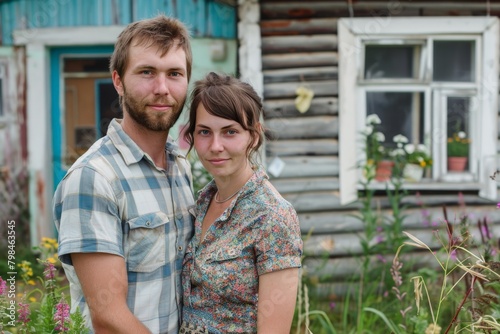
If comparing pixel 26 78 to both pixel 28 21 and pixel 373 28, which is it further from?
pixel 373 28

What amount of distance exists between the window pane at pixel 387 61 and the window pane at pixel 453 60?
28cm

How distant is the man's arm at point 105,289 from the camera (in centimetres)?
212

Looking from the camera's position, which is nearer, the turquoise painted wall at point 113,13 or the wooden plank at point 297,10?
the wooden plank at point 297,10

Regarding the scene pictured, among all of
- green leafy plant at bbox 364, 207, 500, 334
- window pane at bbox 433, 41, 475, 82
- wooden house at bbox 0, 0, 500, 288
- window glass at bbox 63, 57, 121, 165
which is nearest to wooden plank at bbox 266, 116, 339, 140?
wooden house at bbox 0, 0, 500, 288

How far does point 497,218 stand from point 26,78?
4.90 meters

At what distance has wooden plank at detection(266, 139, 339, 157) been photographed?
5.98m

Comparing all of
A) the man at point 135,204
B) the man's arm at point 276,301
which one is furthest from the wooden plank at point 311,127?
the man's arm at point 276,301

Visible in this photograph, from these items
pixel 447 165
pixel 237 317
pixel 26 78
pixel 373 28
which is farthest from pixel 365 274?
pixel 26 78

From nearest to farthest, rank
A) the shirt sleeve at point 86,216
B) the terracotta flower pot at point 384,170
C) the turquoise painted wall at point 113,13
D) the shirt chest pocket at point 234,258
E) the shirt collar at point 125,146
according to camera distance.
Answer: the shirt sleeve at point 86,216, the shirt chest pocket at point 234,258, the shirt collar at point 125,146, the terracotta flower pot at point 384,170, the turquoise painted wall at point 113,13

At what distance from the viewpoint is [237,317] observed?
2.27 m

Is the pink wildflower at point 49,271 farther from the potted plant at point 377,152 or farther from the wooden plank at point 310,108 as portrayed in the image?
the wooden plank at point 310,108

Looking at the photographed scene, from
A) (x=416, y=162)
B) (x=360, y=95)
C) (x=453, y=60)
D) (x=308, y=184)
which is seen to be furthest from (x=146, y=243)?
(x=453, y=60)

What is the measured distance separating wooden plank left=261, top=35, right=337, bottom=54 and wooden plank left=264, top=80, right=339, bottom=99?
12.4 inches

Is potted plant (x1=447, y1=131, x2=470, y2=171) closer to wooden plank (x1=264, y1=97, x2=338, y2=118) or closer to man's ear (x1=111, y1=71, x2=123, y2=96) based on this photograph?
wooden plank (x1=264, y1=97, x2=338, y2=118)
